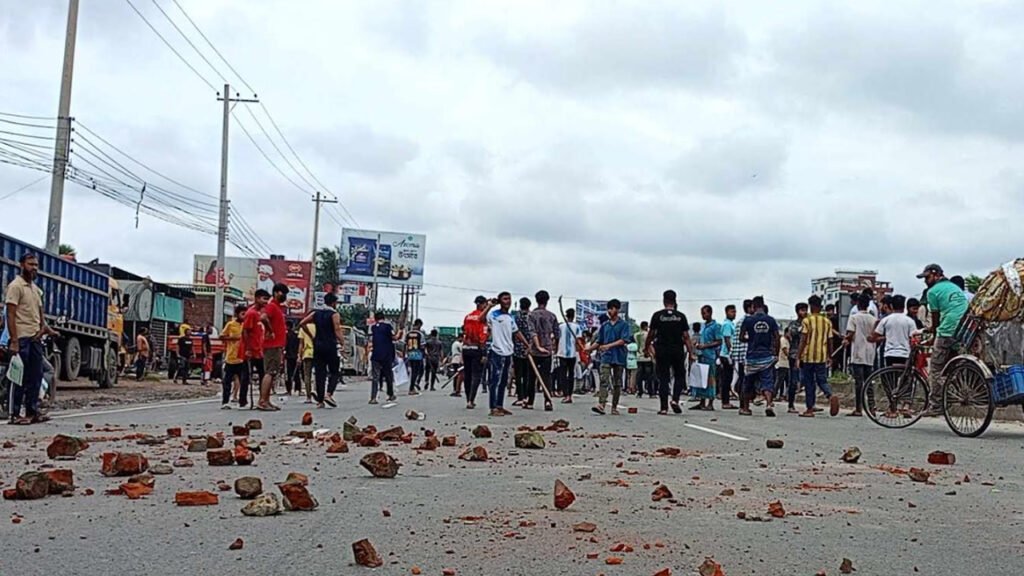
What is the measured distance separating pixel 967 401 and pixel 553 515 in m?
7.36

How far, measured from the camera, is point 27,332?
12.7 meters

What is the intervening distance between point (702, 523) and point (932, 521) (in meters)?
1.42

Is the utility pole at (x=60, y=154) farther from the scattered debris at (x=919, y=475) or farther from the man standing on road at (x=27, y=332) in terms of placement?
the scattered debris at (x=919, y=475)

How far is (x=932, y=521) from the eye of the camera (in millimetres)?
6574

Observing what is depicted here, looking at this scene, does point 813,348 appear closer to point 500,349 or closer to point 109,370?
point 500,349

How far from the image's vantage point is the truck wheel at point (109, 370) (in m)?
27.0

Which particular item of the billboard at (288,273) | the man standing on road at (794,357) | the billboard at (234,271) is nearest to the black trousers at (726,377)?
the man standing on road at (794,357)

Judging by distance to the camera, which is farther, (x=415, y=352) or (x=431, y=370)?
(x=431, y=370)

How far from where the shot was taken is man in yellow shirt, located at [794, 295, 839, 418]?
16.5m

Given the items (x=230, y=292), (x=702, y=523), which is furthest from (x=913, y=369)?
(x=230, y=292)

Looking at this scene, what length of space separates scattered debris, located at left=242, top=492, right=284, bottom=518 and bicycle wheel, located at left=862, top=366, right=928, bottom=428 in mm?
8915

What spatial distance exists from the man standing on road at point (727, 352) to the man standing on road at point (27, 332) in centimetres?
1104

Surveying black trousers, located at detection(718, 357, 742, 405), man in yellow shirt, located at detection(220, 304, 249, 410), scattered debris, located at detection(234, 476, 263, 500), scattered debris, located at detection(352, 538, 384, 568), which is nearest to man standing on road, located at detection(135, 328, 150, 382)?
man in yellow shirt, located at detection(220, 304, 249, 410)

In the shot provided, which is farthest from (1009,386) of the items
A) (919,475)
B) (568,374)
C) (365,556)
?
(568,374)
